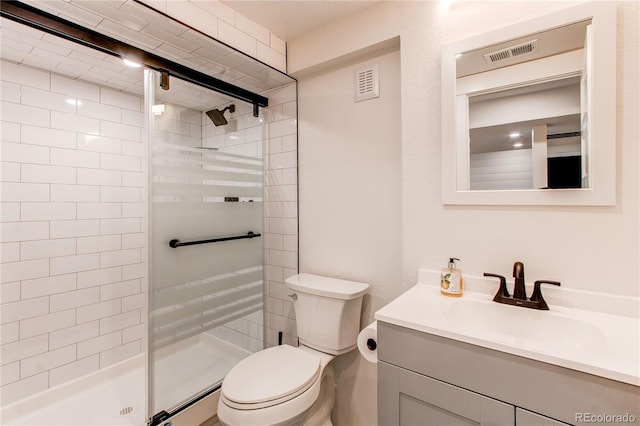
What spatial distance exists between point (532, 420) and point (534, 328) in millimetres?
376

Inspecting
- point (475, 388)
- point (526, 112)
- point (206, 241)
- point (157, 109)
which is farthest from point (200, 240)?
point (526, 112)

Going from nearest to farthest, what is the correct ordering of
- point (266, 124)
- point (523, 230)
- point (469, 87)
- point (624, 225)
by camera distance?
point (624, 225) → point (523, 230) → point (469, 87) → point (266, 124)

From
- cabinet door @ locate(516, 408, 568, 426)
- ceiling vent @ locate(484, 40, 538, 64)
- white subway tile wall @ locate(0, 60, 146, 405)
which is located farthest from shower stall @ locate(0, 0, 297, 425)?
cabinet door @ locate(516, 408, 568, 426)

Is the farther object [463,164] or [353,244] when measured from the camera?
[353,244]

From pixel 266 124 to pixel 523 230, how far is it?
1.63 metres

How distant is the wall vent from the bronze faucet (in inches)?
42.0

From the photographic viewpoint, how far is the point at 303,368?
1.38 metres

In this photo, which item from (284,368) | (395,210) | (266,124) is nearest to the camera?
(284,368)

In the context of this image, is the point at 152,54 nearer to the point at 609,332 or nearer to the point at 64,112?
the point at 64,112

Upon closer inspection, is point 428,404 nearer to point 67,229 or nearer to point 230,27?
point 230,27

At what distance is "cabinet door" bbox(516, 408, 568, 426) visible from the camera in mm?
751

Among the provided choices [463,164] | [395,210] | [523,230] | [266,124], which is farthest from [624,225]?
[266,124]

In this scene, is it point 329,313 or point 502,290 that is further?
point 329,313

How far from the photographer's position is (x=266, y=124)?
2.09 m
